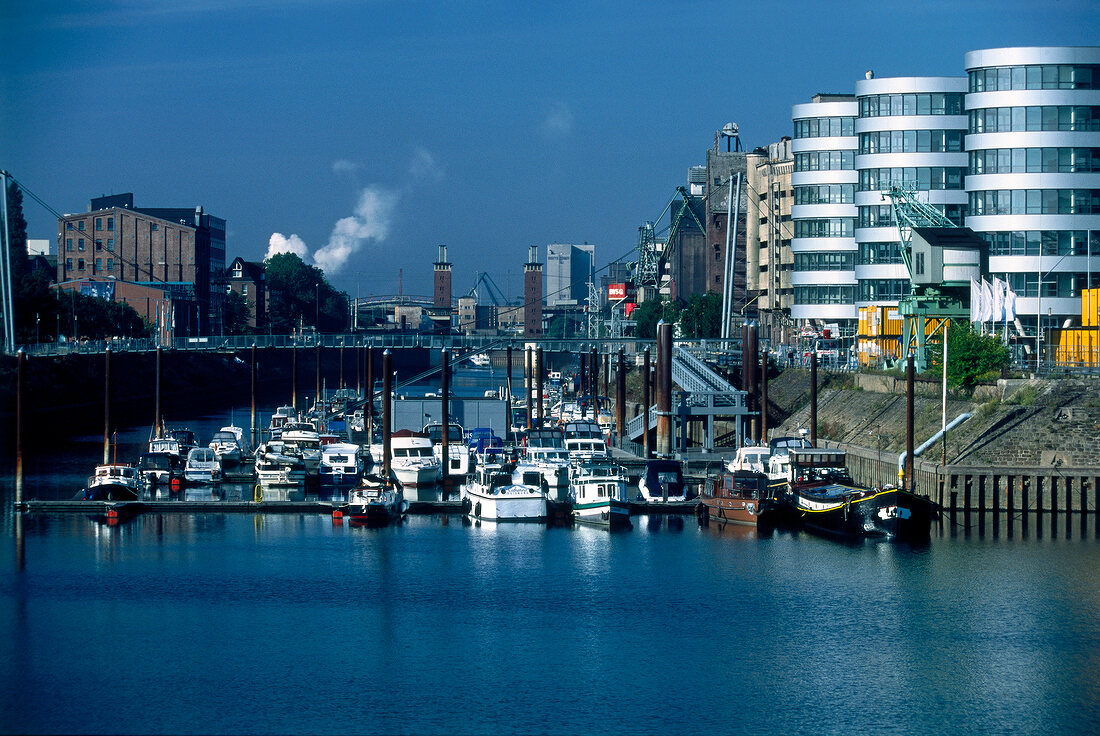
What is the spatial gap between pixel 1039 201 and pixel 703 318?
224 feet

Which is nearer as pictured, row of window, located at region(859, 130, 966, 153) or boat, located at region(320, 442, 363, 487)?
boat, located at region(320, 442, 363, 487)

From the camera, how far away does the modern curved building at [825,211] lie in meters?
110

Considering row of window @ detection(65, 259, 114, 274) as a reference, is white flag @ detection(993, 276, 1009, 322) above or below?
below

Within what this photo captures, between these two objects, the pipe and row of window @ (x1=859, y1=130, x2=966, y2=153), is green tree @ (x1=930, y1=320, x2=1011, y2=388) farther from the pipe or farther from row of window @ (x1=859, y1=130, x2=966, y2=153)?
row of window @ (x1=859, y1=130, x2=966, y2=153)

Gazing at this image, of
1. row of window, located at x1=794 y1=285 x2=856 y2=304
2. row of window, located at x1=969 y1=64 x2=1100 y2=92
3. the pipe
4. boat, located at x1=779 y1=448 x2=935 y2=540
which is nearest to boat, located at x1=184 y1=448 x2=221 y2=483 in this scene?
boat, located at x1=779 y1=448 x2=935 y2=540

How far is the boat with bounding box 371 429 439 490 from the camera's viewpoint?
67.7 metres

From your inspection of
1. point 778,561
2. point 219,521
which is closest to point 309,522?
point 219,521

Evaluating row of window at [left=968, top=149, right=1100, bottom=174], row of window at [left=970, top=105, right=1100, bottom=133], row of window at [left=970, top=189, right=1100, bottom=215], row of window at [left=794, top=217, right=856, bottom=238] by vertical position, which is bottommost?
row of window at [left=970, top=189, right=1100, bottom=215]

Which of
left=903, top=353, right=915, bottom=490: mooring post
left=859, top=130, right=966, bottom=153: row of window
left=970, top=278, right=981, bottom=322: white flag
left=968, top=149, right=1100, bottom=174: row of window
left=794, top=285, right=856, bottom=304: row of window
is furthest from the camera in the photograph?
left=794, top=285, right=856, bottom=304: row of window

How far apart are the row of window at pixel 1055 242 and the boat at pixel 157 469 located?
5317cm

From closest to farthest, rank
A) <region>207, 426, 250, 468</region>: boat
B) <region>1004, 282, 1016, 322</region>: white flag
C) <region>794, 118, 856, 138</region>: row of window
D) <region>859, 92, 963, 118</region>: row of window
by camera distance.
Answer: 1. <region>1004, 282, 1016, 322</region>: white flag
2. <region>207, 426, 250, 468</region>: boat
3. <region>859, 92, 963, 118</region>: row of window
4. <region>794, 118, 856, 138</region>: row of window

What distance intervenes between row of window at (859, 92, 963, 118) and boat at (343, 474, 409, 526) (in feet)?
175

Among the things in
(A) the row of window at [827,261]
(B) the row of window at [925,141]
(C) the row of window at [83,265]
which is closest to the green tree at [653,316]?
(A) the row of window at [827,261]

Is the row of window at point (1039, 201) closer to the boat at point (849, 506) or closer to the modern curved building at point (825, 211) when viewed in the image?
the modern curved building at point (825, 211)
